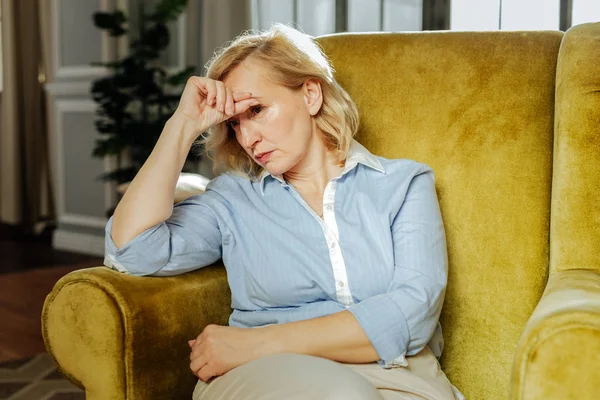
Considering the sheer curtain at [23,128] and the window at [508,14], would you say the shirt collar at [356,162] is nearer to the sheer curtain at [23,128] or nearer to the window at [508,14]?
the window at [508,14]

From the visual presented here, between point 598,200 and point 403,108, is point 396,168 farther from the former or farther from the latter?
point 598,200

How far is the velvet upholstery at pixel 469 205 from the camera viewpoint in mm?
1185

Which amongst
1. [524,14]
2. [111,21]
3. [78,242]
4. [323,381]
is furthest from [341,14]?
[323,381]

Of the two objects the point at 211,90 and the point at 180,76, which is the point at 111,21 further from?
the point at 211,90

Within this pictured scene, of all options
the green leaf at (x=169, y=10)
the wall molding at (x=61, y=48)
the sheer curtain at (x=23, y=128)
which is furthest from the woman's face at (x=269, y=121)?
the sheer curtain at (x=23, y=128)

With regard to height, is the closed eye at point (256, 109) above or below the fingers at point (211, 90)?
below

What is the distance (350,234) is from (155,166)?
36cm

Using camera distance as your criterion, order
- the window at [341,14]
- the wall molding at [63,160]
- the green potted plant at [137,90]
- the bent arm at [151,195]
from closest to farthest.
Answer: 1. the bent arm at [151,195]
2. the window at [341,14]
3. the green potted plant at [137,90]
4. the wall molding at [63,160]

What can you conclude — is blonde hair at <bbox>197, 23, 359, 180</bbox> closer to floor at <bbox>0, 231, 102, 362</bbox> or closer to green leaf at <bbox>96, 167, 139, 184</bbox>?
floor at <bbox>0, 231, 102, 362</bbox>

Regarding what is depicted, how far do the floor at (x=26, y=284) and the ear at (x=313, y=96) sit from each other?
1834 mm

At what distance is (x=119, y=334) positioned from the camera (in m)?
1.15

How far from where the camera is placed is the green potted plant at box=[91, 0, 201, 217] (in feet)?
12.8

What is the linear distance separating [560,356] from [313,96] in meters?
0.70

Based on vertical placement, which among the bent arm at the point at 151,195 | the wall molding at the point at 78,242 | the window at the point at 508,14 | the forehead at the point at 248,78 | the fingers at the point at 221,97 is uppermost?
the window at the point at 508,14
